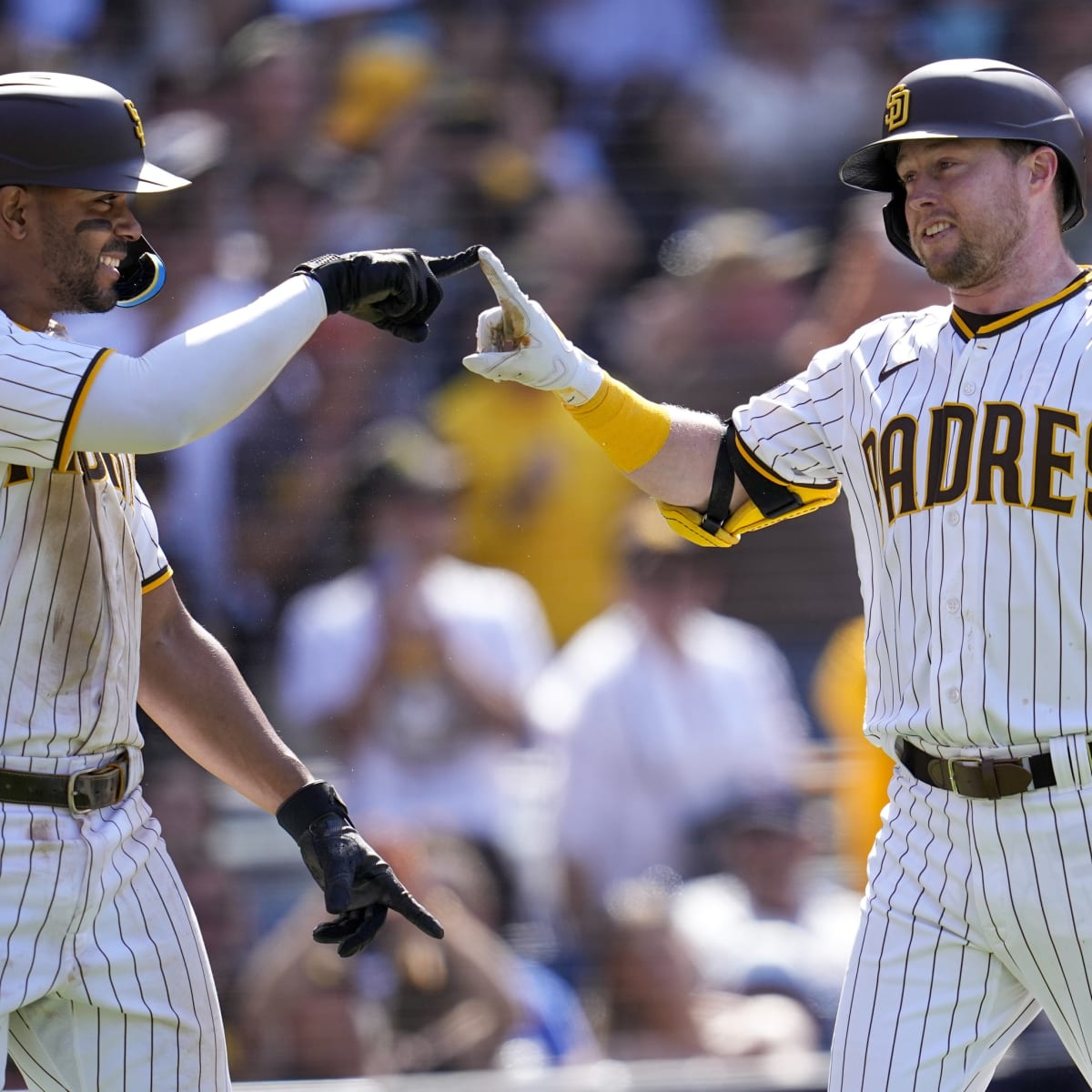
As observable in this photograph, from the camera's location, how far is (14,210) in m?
2.47

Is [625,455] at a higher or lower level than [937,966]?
higher

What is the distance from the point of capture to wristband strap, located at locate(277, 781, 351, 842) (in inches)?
108

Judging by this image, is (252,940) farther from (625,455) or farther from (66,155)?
(66,155)

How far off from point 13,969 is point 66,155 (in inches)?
43.7

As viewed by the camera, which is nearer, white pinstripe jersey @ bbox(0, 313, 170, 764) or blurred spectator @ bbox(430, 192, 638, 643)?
white pinstripe jersey @ bbox(0, 313, 170, 764)

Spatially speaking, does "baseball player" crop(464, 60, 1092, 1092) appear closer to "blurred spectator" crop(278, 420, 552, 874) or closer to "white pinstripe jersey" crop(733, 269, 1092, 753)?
"white pinstripe jersey" crop(733, 269, 1092, 753)

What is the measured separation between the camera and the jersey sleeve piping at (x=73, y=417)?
228 centimetres

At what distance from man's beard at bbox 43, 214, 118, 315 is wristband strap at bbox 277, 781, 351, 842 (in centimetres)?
81

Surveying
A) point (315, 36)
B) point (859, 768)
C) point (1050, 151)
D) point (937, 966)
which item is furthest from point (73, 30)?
point (937, 966)

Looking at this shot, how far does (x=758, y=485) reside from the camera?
9.82ft

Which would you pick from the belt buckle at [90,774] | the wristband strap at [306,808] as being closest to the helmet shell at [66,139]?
the belt buckle at [90,774]

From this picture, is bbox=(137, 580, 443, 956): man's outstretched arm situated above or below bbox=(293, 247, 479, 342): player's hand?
below

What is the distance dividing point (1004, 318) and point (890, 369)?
7.4 inches

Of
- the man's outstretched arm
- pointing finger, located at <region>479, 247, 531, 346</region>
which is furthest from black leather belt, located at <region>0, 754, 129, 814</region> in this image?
pointing finger, located at <region>479, 247, 531, 346</region>
